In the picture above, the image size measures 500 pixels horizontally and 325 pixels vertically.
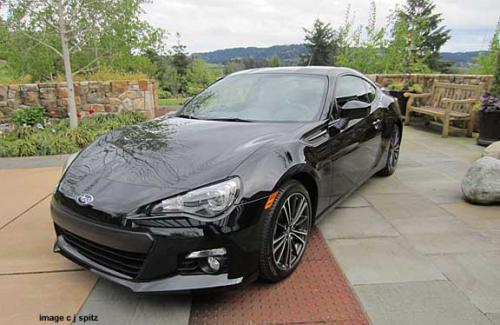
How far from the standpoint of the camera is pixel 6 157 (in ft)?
17.3

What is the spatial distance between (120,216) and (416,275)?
6.22 ft

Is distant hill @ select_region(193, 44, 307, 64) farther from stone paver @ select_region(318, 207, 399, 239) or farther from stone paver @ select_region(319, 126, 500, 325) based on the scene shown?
stone paver @ select_region(318, 207, 399, 239)

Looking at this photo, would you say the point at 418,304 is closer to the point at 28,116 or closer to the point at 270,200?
the point at 270,200

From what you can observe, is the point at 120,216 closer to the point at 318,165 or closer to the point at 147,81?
the point at 318,165

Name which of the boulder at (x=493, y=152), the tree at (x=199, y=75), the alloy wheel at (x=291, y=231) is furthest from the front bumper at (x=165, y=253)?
the tree at (x=199, y=75)

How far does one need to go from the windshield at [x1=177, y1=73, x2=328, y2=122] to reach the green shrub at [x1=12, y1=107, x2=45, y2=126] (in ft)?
16.0

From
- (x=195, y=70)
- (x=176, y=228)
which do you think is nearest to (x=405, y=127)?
(x=176, y=228)

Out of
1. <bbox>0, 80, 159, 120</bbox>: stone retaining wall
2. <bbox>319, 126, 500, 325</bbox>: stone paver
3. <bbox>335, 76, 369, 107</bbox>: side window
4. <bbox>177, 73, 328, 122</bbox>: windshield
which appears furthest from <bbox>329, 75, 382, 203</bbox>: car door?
<bbox>0, 80, 159, 120</bbox>: stone retaining wall

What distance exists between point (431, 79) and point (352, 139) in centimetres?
645

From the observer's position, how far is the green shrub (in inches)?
262

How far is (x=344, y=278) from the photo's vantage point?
231 cm

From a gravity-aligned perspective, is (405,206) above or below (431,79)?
below

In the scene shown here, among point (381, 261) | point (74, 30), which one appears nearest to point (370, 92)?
point (381, 261)

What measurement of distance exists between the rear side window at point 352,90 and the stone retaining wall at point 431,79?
4.02 meters
